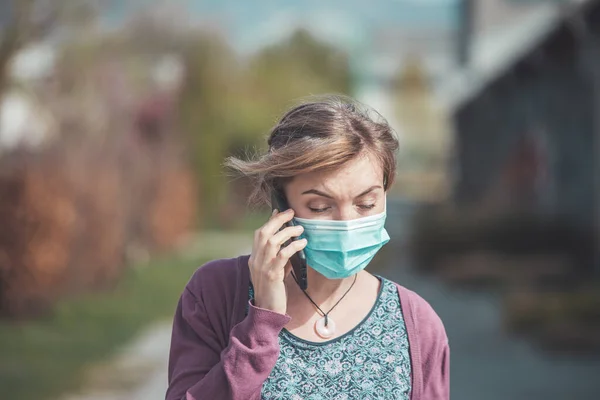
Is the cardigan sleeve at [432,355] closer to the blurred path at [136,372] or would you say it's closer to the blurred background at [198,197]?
the blurred background at [198,197]

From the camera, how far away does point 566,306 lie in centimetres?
950

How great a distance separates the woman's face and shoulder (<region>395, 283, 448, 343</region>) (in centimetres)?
23

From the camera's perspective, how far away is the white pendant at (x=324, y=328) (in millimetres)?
2180

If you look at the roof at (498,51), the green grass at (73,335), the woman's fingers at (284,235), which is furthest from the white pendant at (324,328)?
the roof at (498,51)

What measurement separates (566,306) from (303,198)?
7.88 m

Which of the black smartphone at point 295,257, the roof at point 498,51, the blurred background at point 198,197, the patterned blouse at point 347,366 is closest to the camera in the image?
the patterned blouse at point 347,366

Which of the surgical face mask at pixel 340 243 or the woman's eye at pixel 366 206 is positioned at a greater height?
the woman's eye at pixel 366 206

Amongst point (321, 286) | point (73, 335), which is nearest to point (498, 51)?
point (73, 335)

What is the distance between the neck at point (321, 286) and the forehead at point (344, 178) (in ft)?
0.90

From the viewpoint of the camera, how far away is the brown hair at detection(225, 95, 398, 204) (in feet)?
6.91

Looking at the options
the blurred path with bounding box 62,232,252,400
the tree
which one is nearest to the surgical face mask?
the blurred path with bounding box 62,232,252,400

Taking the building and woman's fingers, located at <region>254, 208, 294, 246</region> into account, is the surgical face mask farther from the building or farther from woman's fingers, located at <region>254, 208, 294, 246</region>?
the building

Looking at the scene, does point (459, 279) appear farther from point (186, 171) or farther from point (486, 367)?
point (186, 171)

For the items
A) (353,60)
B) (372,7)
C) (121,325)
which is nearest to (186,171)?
(121,325)
